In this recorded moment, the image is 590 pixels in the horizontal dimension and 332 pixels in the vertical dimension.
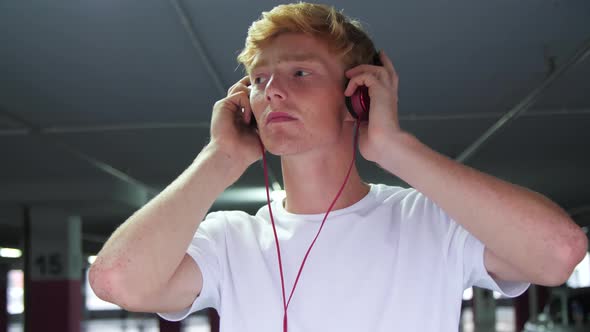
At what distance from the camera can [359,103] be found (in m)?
1.58

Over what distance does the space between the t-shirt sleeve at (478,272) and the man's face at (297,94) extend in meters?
0.41

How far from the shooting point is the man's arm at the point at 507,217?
4.36 ft

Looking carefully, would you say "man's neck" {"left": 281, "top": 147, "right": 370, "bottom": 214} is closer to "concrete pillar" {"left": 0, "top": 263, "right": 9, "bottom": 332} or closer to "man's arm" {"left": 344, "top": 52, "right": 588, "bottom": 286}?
"man's arm" {"left": 344, "top": 52, "right": 588, "bottom": 286}

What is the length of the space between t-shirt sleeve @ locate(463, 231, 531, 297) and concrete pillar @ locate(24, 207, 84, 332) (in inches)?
473

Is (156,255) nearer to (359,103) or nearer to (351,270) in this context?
(351,270)

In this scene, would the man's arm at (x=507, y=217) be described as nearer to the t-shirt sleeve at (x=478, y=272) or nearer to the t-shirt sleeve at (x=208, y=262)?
the t-shirt sleeve at (x=478, y=272)

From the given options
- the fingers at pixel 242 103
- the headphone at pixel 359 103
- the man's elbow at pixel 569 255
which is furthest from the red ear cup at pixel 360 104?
the man's elbow at pixel 569 255

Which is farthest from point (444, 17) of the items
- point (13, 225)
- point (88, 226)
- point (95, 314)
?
point (95, 314)

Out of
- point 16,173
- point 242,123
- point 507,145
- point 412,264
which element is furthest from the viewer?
point 16,173

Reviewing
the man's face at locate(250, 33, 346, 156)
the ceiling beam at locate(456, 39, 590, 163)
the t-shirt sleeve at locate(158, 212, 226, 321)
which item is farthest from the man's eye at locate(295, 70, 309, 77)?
the ceiling beam at locate(456, 39, 590, 163)

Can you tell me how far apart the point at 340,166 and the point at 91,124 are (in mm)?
5333

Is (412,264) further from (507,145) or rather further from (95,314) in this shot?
(95,314)

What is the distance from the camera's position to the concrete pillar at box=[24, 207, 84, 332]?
41.9 feet

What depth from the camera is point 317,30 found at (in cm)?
168
